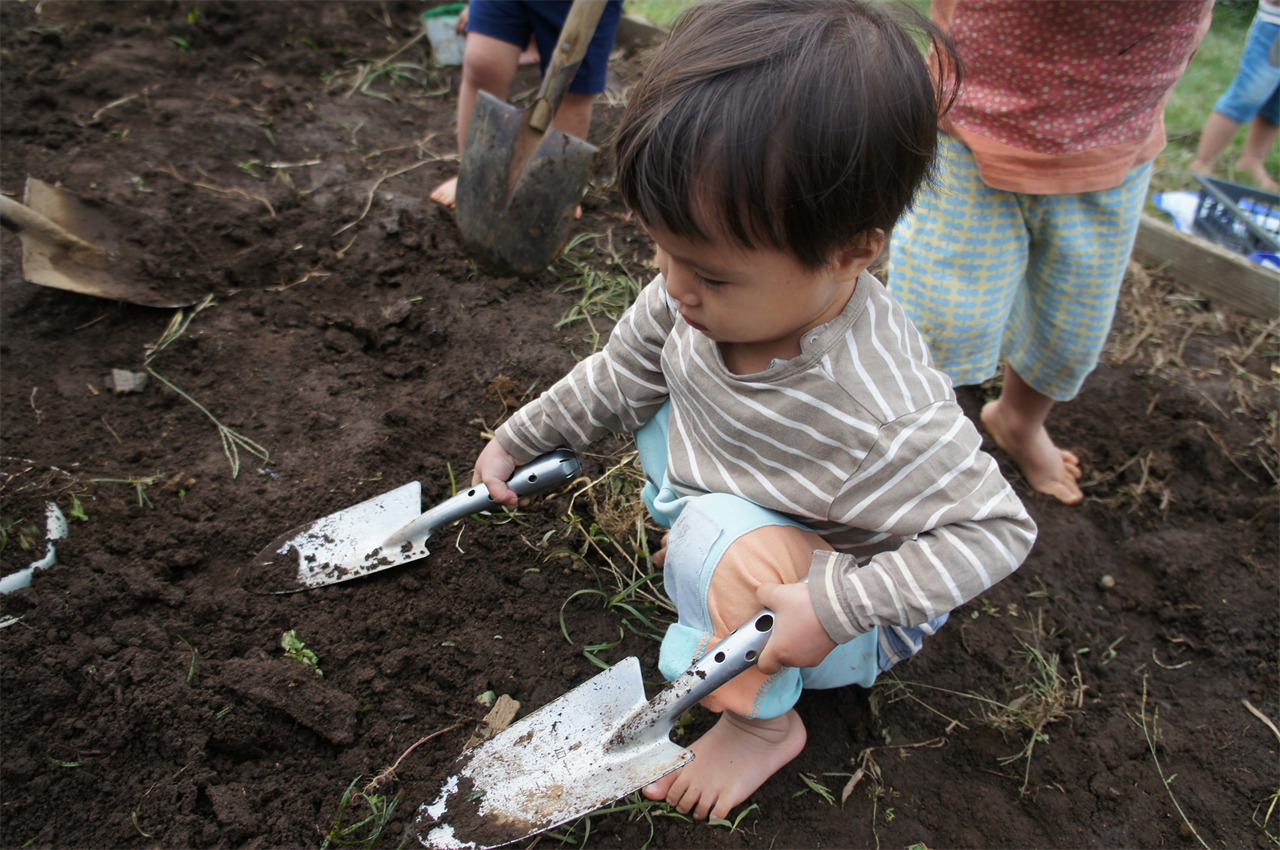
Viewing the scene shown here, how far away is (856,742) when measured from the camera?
62.6 inches

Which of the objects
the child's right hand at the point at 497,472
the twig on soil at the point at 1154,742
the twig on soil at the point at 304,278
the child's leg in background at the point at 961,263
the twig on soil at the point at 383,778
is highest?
the child's leg in background at the point at 961,263

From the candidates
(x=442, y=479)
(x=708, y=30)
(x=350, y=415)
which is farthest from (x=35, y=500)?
(x=708, y=30)

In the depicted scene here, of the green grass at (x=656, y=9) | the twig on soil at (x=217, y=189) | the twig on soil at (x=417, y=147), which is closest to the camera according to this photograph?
the twig on soil at (x=217, y=189)

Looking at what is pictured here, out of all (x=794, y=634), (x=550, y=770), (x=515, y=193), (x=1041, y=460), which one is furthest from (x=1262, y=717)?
(x=515, y=193)

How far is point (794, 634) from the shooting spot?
46.3 inches

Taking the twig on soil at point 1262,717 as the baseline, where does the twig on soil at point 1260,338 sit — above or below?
above

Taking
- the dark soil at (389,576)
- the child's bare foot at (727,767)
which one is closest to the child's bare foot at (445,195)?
the dark soil at (389,576)

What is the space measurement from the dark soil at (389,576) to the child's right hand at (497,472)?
225 mm

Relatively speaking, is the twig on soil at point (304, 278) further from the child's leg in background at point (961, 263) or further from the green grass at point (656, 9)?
the green grass at point (656, 9)

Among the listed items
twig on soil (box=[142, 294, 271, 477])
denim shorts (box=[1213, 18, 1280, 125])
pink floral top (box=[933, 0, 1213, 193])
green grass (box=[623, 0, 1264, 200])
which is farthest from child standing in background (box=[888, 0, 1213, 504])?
denim shorts (box=[1213, 18, 1280, 125])

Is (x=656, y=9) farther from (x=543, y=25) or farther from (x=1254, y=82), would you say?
(x=1254, y=82)

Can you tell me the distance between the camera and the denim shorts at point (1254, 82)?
3459 millimetres

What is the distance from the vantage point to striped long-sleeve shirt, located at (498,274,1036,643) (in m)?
1.13

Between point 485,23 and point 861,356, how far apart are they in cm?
222
